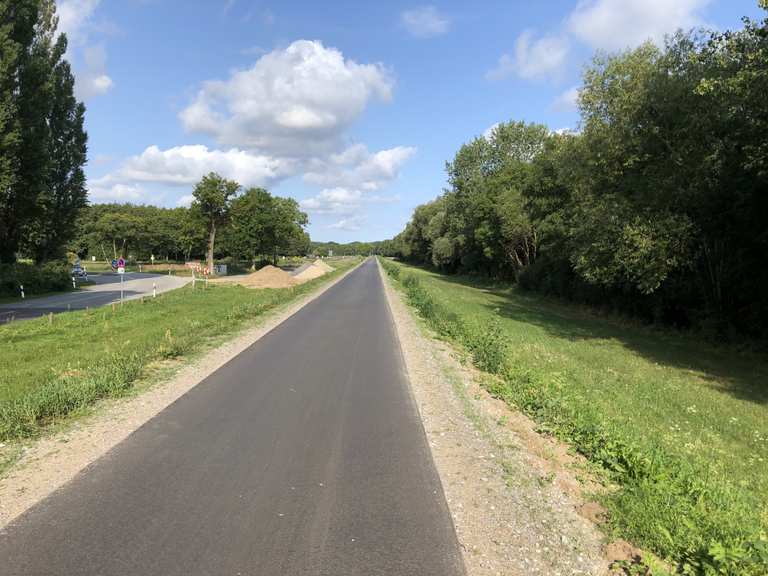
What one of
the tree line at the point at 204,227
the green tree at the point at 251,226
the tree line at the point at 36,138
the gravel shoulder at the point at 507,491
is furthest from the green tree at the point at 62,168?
the gravel shoulder at the point at 507,491

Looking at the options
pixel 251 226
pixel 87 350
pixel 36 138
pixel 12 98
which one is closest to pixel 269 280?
pixel 36 138

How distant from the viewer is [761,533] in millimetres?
4195

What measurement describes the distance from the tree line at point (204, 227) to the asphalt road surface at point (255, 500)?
142 feet

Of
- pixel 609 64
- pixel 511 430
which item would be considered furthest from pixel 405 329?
pixel 609 64

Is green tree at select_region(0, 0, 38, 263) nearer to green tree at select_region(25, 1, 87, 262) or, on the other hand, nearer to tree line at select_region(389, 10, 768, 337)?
green tree at select_region(25, 1, 87, 262)

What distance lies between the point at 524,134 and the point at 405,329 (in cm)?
4520

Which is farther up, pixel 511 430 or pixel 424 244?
pixel 424 244

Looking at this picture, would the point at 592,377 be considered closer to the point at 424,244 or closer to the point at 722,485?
the point at 722,485

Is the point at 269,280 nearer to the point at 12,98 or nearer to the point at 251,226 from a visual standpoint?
the point at 12,98

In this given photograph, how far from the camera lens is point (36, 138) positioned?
2683 cm

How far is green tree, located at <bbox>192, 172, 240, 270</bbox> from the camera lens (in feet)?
182

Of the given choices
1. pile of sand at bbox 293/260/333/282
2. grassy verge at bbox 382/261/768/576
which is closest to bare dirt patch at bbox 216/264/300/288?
pile of sand at bbox 293/260/333/282

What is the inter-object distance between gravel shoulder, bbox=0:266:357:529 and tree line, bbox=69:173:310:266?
40.2 metres

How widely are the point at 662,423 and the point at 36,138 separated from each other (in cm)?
3283
